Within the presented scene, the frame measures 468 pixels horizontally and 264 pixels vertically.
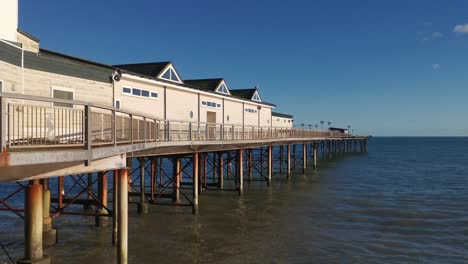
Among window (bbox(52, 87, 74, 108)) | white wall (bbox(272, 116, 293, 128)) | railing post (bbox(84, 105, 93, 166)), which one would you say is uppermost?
white wall (bbox(272, 116, 293, 128))

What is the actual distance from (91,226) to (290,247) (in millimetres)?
8588

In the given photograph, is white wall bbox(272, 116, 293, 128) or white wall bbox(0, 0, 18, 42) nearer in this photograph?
white wall bbox(0, 0, 18, 42)

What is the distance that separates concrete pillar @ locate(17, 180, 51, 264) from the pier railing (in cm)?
134

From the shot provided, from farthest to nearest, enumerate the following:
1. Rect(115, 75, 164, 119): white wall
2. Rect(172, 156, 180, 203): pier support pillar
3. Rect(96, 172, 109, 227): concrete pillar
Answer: Rect(172, 156, 180, 203): pier support pillar, Rect(115, 75, 164, 119): white wall, Rect(96, 172, 109, 227): concrete pillar

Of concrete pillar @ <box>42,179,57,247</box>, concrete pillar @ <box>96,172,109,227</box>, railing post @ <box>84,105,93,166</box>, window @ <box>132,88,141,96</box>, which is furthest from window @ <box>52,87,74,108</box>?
railing post @ <box>84,105,93,166</box>

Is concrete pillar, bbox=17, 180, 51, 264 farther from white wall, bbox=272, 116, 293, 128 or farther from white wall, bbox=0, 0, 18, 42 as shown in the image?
white wall, bbox=272, 116, 293, 128

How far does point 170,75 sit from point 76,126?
1544 cm

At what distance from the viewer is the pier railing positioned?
6.50 meters

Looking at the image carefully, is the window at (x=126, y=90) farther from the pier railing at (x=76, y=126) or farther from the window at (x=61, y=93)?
the window at (x=61, y=93)

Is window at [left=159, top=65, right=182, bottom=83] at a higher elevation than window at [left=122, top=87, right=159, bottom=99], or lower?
higher

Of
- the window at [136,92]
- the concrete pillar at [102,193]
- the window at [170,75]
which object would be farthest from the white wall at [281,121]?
the concrete pillar at [102,193]

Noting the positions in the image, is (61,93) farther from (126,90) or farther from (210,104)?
(210,104)

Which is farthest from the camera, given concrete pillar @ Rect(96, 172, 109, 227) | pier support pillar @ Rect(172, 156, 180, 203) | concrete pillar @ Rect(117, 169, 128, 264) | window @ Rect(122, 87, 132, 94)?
pier support pillar @ Rect(172, 156, 180, 203)

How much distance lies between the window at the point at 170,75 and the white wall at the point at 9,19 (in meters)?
9.90
